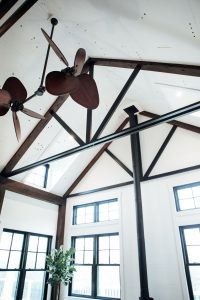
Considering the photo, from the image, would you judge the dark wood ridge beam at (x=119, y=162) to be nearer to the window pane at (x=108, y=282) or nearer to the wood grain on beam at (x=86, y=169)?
the wood grain on beam at (x=86, y=169)

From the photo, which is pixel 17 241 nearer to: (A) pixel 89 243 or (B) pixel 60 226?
(B) pixel 60 226

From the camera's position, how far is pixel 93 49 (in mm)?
4883

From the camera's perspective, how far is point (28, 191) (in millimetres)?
6832

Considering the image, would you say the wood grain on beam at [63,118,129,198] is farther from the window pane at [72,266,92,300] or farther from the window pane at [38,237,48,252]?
Result: the window pane at [72,266,92,300]

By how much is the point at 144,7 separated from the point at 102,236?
596 cm

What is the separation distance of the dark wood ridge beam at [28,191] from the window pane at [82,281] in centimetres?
224

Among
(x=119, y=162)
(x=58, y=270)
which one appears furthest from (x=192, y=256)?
(x=58, y=270)

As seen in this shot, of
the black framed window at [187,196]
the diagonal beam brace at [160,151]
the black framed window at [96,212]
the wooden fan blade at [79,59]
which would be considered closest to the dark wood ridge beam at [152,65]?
the wooden fan blade at [79,59]

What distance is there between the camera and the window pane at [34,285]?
6.06 meters

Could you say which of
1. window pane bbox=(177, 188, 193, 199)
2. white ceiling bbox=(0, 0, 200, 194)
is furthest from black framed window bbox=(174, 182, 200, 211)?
white ceiling bbox=(0, 0, 200, 194)

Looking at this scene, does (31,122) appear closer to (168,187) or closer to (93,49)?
(93,49)

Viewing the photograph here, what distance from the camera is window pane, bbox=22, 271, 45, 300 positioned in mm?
6065

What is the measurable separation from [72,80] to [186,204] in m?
4.47

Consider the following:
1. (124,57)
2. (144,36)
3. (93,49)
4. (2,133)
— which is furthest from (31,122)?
(144,36)
